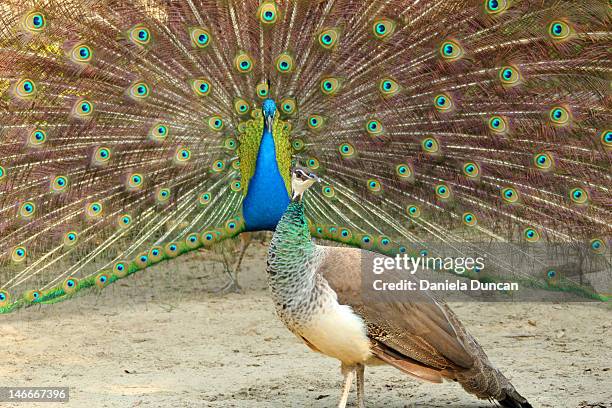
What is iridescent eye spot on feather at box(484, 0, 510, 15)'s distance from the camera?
5211 mm

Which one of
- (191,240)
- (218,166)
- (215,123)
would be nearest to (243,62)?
(215,123)

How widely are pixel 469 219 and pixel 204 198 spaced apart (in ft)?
5.24

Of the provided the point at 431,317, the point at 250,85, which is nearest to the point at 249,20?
the point at 250,85

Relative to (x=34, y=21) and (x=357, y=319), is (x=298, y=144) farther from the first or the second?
(x=357, y=319)

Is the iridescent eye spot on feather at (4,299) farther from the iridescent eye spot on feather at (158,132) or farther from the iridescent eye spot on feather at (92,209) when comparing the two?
the iridescent eye spot on feather at (158,132)

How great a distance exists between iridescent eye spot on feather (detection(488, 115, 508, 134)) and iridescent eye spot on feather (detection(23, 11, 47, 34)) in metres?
2.61

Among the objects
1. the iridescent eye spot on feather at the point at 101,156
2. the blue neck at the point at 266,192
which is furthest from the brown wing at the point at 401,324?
the iridescent eye spot on feather at the point at 101,156

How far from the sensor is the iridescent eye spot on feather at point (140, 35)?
5.41 metres

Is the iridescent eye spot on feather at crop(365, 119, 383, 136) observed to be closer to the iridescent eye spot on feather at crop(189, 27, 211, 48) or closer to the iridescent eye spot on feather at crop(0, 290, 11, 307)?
the iridescent eye spot on feather at crop(189, 27, 211, 48)

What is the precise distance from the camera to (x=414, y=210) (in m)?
5.56

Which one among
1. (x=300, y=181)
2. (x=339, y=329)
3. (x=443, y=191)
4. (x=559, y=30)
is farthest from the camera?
(x=443, y=191)

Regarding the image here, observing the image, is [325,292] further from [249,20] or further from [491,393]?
[249,20]

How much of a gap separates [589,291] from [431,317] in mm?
1942

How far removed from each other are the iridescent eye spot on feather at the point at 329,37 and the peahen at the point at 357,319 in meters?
1.77
